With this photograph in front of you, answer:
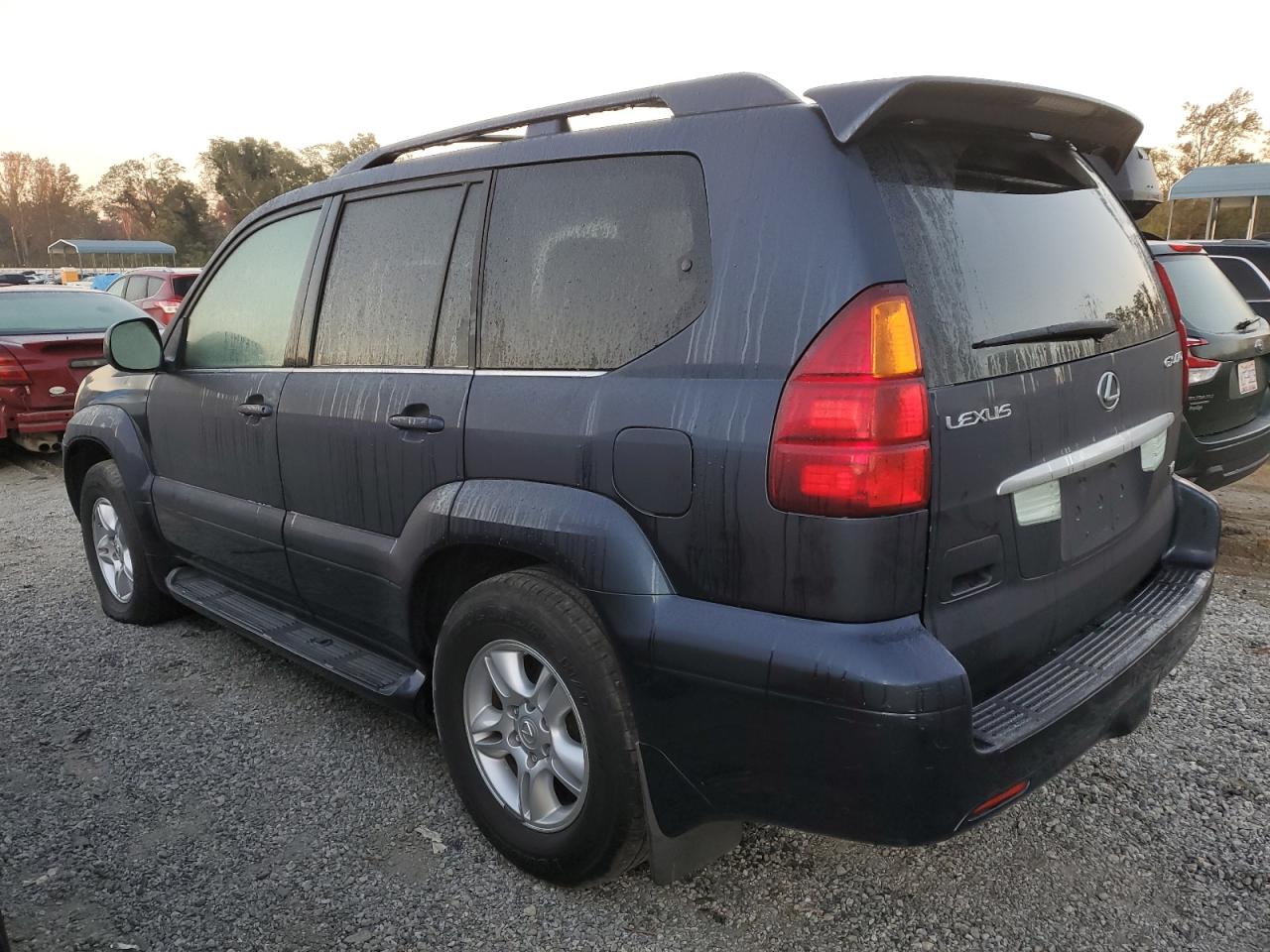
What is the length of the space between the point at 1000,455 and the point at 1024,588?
0.32 meters

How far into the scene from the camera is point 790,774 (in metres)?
1.90

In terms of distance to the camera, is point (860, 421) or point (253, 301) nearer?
point (860, 421)

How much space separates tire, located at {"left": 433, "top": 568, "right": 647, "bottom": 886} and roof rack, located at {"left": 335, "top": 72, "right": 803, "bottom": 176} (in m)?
1.16

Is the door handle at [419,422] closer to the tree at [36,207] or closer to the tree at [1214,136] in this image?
the tree at [1214,136]

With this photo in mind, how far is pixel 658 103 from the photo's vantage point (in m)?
2.25

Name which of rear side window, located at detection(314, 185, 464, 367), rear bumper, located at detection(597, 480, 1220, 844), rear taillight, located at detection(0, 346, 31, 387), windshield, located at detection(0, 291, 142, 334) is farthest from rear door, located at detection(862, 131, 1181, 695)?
windshield, located at detection(0, 291, 142, 334)

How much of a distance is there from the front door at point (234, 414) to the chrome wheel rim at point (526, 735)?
1139 millimetres

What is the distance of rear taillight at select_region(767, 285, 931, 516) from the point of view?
5.92 ft

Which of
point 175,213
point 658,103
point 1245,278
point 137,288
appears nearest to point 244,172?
point 175,213

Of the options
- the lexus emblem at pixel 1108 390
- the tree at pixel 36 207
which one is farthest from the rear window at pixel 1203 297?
the tree at pixel 36 207

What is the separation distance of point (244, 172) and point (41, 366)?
5748cm

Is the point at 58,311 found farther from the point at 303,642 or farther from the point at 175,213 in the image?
the point at 175,213

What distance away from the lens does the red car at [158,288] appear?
1402 cm

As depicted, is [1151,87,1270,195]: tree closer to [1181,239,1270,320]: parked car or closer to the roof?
the roof
